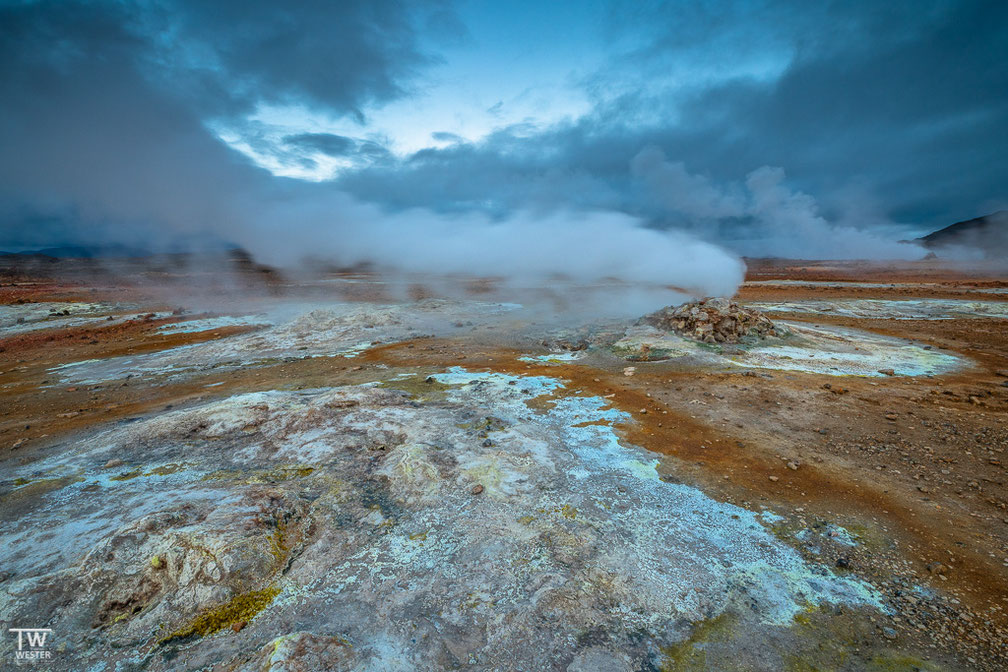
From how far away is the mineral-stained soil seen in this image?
276 cm

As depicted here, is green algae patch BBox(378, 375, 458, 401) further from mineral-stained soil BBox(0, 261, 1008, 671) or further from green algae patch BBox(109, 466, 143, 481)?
green algae patch BBox(109, 466, 143, 481)

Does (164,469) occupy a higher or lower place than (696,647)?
lower

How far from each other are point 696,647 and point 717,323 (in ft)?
34.2

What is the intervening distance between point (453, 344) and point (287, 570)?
30.0ft

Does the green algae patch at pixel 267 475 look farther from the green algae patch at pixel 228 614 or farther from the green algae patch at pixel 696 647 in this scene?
the green algae patch at pixel 696 647

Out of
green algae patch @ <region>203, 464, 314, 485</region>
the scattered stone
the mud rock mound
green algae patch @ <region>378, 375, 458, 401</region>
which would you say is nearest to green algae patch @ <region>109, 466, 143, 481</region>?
green algae patch @ <region>203, 464, 314, 485</region>

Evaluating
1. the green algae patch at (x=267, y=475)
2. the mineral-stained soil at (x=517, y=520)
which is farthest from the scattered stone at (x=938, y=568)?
the green algae patch at (x=267, y=475)

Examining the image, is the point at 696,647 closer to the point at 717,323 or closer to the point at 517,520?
the point at 517,520

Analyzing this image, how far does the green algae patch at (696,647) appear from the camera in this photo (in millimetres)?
2609

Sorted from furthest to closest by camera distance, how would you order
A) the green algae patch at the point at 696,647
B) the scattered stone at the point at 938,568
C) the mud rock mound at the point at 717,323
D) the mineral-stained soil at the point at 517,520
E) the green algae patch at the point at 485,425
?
1. the mud rock mound at the point at 717,323
2. the green algae patch at the point at 485,425
3. the scattered stone at the point at 938,568
4. the mineral-stained soil at the point at 517,520
5. the green algae patch at the point at 696,647

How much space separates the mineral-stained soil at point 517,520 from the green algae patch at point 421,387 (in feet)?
0.23

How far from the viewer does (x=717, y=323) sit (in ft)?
38.4

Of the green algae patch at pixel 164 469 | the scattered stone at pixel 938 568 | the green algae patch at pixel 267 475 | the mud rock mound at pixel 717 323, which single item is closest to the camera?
the scattered stone at pixel 938 568

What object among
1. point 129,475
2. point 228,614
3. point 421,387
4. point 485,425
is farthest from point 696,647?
point 421,387
